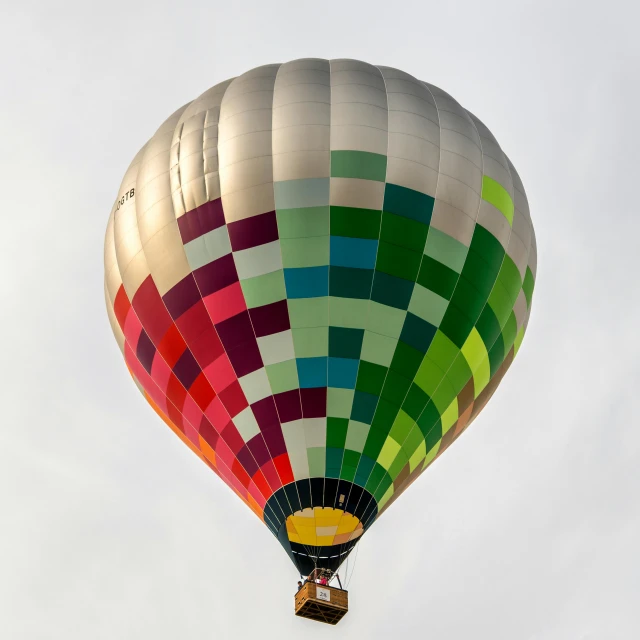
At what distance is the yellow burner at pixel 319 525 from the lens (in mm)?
17172

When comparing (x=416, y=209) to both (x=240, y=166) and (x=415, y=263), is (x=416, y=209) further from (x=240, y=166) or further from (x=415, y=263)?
(x=240, y=166)

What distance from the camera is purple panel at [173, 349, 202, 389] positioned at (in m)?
17.8

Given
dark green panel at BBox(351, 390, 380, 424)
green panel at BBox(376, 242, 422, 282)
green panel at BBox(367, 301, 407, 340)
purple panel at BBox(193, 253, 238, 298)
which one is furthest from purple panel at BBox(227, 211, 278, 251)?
dark green panel at BBox(351, 390, 380, 424)

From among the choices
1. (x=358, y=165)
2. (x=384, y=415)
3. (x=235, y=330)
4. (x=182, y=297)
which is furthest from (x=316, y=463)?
(x=358, y=165)

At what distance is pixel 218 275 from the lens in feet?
57.5

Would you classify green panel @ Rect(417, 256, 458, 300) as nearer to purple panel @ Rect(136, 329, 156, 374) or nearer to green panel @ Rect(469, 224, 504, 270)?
green panel @ Rect(469, 224, 504, 270)

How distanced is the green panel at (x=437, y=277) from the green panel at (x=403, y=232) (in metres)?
0.20

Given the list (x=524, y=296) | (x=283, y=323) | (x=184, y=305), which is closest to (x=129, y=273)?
(x=184, y=305)

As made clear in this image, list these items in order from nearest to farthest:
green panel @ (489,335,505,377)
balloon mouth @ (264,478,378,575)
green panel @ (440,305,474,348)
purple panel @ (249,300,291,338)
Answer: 1. balloon mouth @ (264,478,378,575)
2. purple panel @ (249,300,291,338)
3. green panel @ (440,305,474,348)
4. green panel @ (489,335,505,377)

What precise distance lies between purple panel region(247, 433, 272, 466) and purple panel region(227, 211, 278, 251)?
226cm

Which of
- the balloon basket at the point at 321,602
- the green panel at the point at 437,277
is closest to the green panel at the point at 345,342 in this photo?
the green panel at the point at 437,277

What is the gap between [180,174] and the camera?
18.0m

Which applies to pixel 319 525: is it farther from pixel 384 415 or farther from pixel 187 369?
pixel 187 369

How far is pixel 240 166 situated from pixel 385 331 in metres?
2.62
